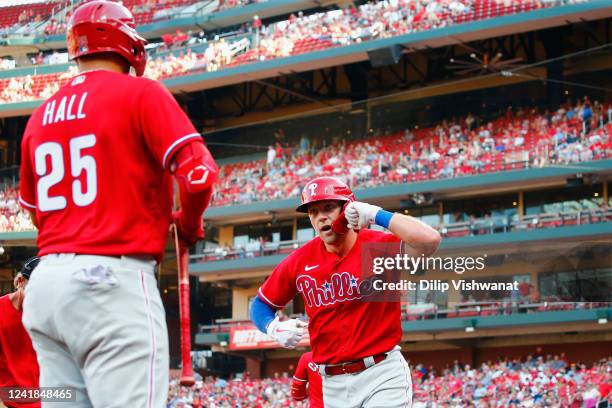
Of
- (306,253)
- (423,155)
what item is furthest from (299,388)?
(423,155)

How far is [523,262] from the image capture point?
9.83 metres

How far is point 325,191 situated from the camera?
7496 millimetres

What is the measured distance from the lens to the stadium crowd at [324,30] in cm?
3186

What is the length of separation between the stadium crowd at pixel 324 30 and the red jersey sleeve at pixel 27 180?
2726 centimetres

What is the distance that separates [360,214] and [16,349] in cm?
292

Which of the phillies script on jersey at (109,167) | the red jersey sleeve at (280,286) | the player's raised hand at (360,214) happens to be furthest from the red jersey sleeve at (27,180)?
the red jersey sleeve at (280,286)

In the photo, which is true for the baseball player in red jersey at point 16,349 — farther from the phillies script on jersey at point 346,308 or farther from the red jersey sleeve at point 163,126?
the red jersey sleeve at point 163,126

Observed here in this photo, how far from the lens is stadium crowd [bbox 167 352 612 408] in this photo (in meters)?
20.3

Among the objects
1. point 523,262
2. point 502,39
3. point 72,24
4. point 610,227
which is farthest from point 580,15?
point 72,24

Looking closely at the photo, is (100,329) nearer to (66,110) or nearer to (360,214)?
(66,110)

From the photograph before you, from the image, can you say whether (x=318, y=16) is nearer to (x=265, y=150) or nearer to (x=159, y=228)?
(x=265, y=150)

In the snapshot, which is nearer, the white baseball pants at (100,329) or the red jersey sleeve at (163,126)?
the white baseball pants at (100,329)

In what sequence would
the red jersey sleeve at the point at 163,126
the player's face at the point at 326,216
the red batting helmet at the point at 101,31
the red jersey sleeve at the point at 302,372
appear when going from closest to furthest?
the red jersey sleeve at the point at 163,126, the red batting helmet at the point at 101,31, the player's face at the point at 326,216, the red jersey sleeve at the point at 302,372

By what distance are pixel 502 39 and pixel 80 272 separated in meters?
31.4
